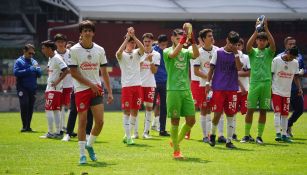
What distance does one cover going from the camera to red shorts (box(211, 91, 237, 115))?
17.1 metres

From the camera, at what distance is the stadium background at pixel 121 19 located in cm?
4022

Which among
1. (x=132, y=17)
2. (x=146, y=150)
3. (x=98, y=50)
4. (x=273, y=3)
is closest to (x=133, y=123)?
(x=146, y=150)

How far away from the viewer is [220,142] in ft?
61.3

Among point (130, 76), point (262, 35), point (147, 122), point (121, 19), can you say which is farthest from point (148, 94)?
point (121, 19)

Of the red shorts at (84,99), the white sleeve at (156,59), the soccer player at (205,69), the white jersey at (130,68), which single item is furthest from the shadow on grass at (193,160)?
the white sleeve at (156,59)

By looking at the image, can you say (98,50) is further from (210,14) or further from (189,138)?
(210,14)

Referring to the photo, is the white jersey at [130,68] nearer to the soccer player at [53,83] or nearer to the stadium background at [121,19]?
the soccer player at [53,83]

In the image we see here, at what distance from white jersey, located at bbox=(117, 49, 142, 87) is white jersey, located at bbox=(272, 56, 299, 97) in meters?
3.27

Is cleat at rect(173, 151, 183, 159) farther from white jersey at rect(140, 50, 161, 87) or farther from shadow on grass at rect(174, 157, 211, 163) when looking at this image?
white jersey at rect(140, 50, 161, 87)

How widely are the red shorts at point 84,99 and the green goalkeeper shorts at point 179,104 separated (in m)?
1.67

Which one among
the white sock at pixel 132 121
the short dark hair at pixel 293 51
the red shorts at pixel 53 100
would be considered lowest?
the white sock at pixel 132 121

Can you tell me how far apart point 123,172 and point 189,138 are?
6742 mm

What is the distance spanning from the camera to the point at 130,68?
19.2 meters

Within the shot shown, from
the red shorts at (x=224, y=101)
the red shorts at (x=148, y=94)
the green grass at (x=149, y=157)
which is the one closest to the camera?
the green grass at (x=149, y=157)
